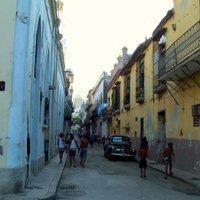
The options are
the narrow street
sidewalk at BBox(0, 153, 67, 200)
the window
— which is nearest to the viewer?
sidewalk at BBox(0, 153, 67, 200)

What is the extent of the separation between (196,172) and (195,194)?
375 centimetres

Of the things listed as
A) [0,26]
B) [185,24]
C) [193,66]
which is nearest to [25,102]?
[0,26]

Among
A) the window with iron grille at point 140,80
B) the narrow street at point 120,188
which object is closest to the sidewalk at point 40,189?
the narrow street at point 120,188

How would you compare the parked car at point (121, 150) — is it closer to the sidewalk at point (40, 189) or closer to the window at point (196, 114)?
the window at point (196, 114)

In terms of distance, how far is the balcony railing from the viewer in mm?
12781

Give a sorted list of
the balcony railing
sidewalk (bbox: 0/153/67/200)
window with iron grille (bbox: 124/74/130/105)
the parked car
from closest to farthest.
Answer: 1. sidewalk (bbox: 0/153/67/200)
2. the balcony railing
3. the parked car
4. window with iron grille (bbox: 124/74/130/105)

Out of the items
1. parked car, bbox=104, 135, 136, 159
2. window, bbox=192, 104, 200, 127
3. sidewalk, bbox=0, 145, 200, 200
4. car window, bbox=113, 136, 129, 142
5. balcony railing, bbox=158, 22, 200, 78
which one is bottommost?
sidewalk, bbox=0, 145, 200, 200

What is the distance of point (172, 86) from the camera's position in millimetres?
16531

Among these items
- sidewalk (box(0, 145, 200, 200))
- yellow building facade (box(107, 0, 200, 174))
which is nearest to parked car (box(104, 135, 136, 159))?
yellow building facade (box(107, 0, 200, 174))

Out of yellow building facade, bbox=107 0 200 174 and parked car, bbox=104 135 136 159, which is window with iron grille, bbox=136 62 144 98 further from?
parked car, bbox=104 135 136 159

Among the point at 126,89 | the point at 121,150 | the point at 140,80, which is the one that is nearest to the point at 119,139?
the point at 121,150

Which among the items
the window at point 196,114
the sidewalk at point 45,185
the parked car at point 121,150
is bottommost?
the sidewalk at point 45,185

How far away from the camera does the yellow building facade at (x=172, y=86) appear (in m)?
13.6

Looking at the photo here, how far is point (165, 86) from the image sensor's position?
56.3 feet
